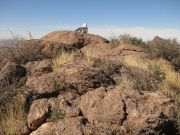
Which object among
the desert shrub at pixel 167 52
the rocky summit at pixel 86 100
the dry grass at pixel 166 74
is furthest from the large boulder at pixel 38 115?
the desert shrub at pixel 167 52

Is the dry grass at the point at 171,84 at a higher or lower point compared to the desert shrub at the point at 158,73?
lower

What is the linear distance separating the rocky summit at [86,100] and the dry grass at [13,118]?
22 millimetres

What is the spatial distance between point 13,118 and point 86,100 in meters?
1.73

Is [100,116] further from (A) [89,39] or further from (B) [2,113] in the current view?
(A) [89,39]

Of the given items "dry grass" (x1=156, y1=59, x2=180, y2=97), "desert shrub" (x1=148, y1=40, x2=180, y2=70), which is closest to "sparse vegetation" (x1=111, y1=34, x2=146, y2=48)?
"desert shrub" (x1=148, y1=40, x2=180, y2=70)

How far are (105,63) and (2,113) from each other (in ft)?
11.4

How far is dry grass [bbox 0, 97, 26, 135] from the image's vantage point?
7.62m

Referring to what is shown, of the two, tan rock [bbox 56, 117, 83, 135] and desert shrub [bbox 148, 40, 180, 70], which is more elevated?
Result: desert shrub [bbox 148, 40, 180, 70]

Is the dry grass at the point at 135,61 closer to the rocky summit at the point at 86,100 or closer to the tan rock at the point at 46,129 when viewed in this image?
the rocky summit at the point at 86,100

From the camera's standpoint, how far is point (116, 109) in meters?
7.40

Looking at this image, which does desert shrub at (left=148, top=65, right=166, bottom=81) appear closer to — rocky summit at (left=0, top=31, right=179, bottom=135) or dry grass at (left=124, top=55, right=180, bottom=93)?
rocky summit at (left=0, top=31, right=179, bottom=135)

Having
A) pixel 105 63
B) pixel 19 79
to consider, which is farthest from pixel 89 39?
pixel 19 79

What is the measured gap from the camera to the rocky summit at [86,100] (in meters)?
7.24

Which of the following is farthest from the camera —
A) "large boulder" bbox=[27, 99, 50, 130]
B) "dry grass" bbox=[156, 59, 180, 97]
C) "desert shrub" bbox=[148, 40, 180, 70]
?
"desert shrub" bbox=[148, 40, 180, 70]
